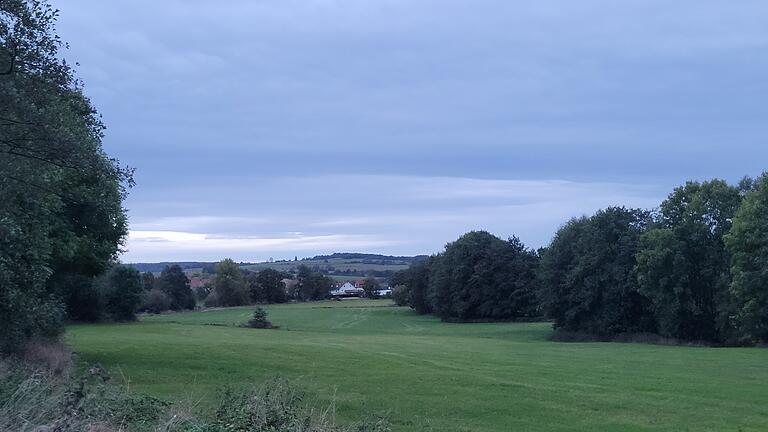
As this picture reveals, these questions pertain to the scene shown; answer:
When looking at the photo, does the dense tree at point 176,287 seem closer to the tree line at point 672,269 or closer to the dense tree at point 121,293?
the dense tree at point 121,293

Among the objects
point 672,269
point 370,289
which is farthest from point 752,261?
point 370,289

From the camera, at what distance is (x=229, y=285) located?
147250 mm

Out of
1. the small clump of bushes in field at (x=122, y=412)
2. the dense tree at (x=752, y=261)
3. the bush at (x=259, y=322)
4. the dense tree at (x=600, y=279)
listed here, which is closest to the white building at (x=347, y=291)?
the bush at (x=259, y=322)

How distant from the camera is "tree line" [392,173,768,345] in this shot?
57.8 metres

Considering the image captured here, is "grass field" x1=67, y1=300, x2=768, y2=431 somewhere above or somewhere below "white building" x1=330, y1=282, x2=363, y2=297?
below

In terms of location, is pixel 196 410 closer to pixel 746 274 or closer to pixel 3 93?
pixel 3 93

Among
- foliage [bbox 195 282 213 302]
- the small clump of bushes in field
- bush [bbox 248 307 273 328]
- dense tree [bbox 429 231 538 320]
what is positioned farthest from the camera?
→ foliage [bbox 195 282 213 302]

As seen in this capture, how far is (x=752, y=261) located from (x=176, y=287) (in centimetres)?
10255

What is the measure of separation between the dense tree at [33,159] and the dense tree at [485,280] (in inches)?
3367

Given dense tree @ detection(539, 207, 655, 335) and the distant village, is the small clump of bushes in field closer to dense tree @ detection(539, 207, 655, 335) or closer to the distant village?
dense tree @ detection(539, 207, 655, 335)

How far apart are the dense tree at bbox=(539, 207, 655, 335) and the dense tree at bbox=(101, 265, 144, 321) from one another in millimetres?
44881

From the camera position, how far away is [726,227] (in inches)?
2596

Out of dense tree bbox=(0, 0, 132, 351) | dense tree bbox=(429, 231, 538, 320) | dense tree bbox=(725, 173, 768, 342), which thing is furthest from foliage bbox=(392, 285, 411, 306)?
dense tree bbox=(0, 0, 132, 351)

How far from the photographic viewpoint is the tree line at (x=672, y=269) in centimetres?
5775
